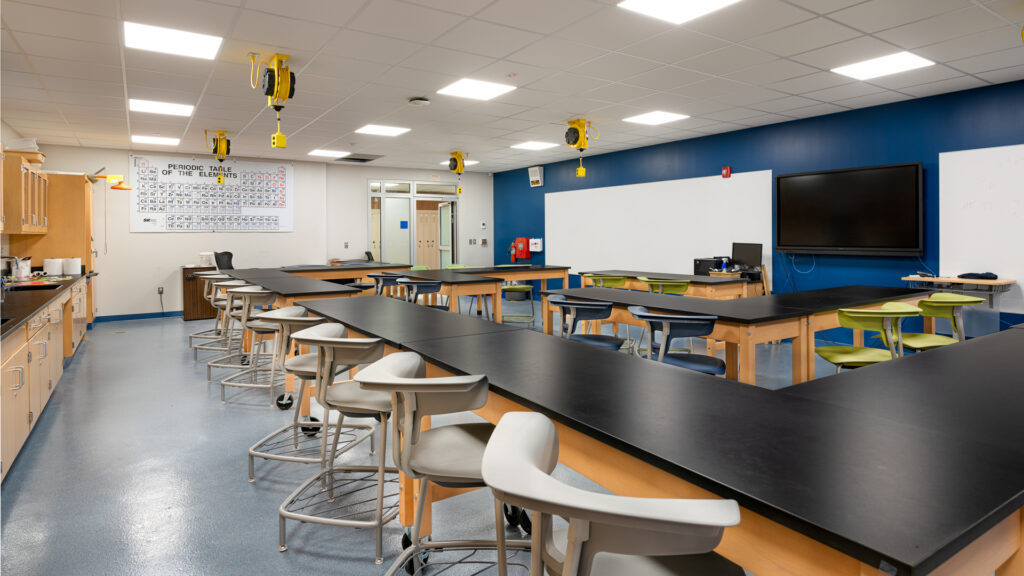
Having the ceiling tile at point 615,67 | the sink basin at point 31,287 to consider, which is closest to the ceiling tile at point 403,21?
the ceiling tile at point 615,67

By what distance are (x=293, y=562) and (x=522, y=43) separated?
3.51 meters

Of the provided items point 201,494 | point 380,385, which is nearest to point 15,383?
point 201,494

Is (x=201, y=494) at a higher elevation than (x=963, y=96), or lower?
lower

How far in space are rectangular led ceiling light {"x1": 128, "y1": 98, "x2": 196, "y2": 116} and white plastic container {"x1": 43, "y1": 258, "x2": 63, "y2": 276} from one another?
5.96 feet

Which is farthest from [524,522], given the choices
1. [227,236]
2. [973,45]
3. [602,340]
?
[227,236]

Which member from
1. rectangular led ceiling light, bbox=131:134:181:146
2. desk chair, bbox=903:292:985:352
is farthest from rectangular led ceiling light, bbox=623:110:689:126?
rectangular led ceiling light, bbox=131:134:181:146

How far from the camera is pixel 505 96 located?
5465mm

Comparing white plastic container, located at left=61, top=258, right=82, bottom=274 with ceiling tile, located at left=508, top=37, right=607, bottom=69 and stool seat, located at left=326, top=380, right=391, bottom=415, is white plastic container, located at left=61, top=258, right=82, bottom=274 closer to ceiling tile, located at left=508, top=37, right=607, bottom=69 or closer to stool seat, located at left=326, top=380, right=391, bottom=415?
ceiling tile, located at left=508, top=37, right=607, bottom=69

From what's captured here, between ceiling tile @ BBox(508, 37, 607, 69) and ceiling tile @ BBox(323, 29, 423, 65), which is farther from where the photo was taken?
ceiling tile @ BBox(508, 37, 607, 69)

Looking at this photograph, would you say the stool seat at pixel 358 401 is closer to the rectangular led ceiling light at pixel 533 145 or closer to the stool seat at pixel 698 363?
the stool seat at pixel 698 363

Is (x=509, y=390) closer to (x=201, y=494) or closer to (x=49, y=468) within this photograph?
(x=201, y=494)

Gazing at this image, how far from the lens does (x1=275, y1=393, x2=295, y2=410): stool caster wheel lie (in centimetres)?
387

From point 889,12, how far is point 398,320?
11.8 feet

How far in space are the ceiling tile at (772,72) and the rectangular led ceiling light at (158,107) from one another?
214 inches
